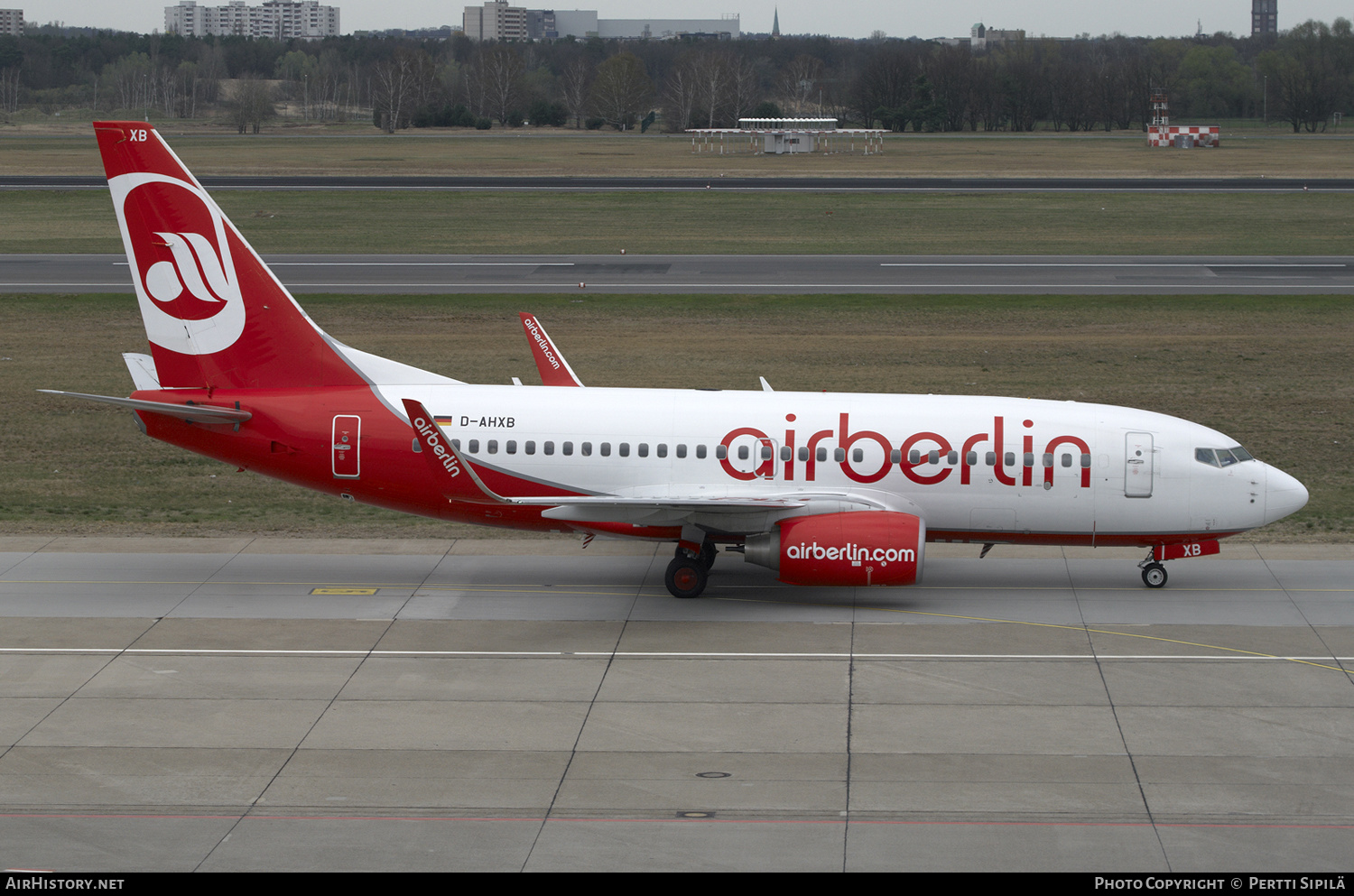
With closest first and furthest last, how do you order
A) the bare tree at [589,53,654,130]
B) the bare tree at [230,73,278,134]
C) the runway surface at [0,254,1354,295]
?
the runway surface at [0,254,1354,295]
the bare tree at [230,73,278,134]
the bare tree at [589,53,654,130]

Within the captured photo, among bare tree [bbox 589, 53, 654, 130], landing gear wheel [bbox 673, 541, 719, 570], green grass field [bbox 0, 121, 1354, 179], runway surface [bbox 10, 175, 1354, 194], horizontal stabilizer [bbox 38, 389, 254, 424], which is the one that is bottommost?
landing gear wheel [bbox 673, 541, 719, 570]

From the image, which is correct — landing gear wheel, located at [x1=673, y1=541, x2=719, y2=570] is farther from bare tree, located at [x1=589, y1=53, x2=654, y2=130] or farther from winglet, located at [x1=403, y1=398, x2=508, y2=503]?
bare tree, located at [x1=589, y1=53, x2=654, y2=130]

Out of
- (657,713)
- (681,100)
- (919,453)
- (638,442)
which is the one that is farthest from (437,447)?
(681,100)

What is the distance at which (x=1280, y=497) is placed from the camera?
83.2 ft

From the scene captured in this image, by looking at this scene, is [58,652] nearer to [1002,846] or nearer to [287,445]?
[287,445]

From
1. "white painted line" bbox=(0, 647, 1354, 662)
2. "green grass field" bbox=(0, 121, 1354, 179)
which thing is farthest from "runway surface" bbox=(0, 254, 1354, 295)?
"green grass field" bbox=(0, 121, 1354, 179)

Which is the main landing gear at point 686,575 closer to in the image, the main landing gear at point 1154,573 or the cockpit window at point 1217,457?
the main landing gear at point 1154,573

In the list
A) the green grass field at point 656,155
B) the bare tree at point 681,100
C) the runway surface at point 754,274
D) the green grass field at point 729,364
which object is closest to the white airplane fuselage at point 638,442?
the green grass field at point 729,364

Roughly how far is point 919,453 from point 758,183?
82.4 meters

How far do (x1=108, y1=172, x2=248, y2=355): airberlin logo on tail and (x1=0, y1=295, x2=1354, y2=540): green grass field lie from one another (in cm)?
584

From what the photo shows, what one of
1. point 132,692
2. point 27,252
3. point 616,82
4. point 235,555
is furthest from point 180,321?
point 616,82

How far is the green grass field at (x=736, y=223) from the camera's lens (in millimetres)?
74125

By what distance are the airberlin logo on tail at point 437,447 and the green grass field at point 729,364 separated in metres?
7.13

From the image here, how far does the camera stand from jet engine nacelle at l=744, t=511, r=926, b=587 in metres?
23.8
